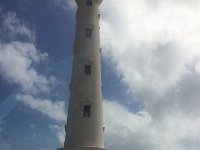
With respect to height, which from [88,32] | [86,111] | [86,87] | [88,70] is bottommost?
[86,111]

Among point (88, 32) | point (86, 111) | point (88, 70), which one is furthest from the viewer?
point (88, 32)

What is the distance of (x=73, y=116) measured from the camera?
30.1 meters

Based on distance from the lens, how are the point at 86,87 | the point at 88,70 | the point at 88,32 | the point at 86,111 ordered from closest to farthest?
the point at 86,111
the point at 86,87
the point at 88,70
the point at 88,32

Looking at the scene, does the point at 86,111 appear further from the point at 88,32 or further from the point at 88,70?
the point at 88,32

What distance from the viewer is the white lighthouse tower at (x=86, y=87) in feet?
95.6

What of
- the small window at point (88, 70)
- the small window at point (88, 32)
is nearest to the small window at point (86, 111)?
the small window at point (88, 70)

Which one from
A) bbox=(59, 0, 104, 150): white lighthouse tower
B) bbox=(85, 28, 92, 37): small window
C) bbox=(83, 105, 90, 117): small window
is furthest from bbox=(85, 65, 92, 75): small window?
bbox=(85, 28, 92, 37): small window

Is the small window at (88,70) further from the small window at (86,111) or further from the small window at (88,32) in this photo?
the small window at (88,32)

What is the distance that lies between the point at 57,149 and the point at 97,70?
8460mm

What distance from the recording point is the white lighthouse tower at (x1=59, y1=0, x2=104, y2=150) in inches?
1147


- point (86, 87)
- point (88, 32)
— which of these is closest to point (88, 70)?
point (86, 87)

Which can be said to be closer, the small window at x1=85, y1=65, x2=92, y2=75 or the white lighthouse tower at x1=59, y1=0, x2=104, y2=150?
the white lighthouse tower at x1=59, y1=0, x2=104, y2=150

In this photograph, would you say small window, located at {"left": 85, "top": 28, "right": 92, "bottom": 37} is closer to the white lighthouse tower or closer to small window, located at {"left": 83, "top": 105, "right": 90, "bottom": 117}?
the white lighthouse tower

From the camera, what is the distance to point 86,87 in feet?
102
